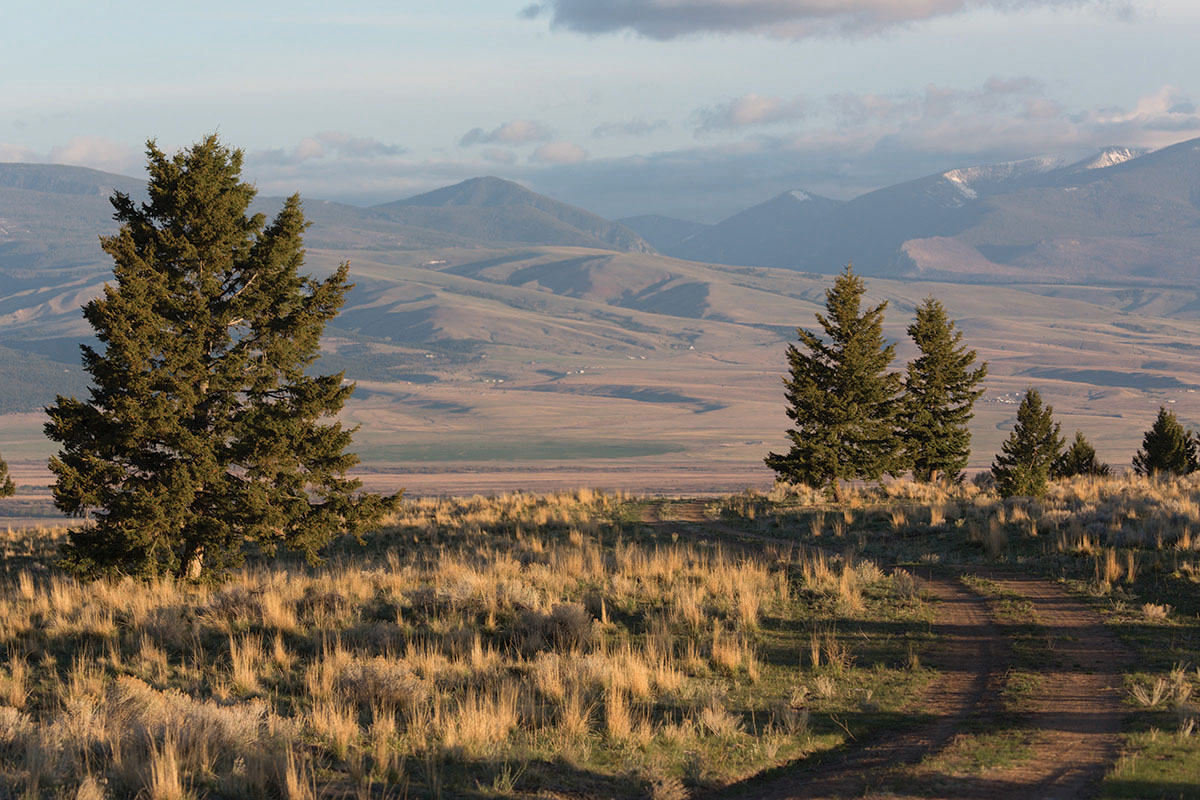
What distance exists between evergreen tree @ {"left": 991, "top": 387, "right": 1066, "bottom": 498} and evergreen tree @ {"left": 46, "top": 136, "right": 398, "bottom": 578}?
20257 mm

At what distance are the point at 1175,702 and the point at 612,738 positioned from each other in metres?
5.38

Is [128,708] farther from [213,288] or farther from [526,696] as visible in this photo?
[213,288]

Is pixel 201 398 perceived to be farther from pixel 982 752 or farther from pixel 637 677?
pixel 982 752

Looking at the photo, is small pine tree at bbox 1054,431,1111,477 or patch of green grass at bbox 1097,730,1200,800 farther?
small pine tree at bbox 1054,431,1111,477

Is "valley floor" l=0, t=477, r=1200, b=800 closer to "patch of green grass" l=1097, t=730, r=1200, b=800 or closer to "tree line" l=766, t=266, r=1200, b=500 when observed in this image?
"patch of green grass" l=1097, t=730, r=1200, b=800

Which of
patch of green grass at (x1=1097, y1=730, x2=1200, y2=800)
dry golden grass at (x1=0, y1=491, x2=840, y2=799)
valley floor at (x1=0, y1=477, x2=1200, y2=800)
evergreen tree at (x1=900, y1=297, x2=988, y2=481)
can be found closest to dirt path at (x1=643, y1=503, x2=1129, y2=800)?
valley floor at (x1=0, y1=477, x2=1200, y2=800)

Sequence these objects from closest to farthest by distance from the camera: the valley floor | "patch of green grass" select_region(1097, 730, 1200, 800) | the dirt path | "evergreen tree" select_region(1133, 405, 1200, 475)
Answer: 1. "patch of green grass" select_region(1097, 730, 1200, 800)
2. the dirt path
3. the valley floor
4. "evergreen tree" select_region(1133, 405, 1200, 475)

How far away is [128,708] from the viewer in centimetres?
920

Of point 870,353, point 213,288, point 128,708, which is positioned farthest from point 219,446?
point 870,353

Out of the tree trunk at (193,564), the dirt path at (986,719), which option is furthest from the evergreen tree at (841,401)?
the tree trunk at (193,564)

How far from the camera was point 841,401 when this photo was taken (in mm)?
36781

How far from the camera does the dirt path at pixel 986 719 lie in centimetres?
785

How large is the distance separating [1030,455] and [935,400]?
4818 millimetres

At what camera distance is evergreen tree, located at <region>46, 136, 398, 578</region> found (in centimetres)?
1781
